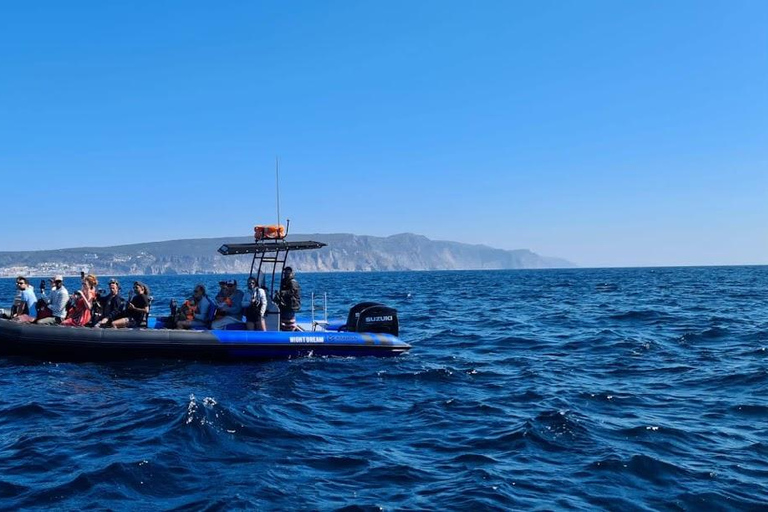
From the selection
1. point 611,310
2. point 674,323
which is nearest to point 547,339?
point 674,323

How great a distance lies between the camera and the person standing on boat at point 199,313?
1511cm

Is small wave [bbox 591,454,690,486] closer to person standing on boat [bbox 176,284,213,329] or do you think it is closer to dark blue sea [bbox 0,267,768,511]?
dark blue sea [bbox 0,267,768,511]

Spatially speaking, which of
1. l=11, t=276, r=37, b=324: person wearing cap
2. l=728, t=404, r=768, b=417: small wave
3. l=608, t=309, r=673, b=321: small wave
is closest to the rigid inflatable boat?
l=11, t=276, r=37, b=324: person wearing cap

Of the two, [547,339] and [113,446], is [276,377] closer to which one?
[113,446]

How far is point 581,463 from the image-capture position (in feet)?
24.1

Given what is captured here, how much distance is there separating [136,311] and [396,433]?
845 centimetres

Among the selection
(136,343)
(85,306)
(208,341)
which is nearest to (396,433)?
(208,341)

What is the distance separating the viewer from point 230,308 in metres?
15.5

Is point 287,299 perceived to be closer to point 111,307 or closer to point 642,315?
point 111,307

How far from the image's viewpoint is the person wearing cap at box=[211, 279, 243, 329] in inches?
604

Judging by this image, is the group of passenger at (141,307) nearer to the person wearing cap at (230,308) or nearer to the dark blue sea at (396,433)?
the person wearing cap at (230,308)

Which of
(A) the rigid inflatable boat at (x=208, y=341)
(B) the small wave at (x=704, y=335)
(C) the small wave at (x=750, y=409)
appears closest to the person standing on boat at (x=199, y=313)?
(A) the rigid inflatable boat at (x=208, y=341)

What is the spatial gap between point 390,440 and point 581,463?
235cm

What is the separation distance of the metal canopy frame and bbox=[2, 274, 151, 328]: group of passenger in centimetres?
213
